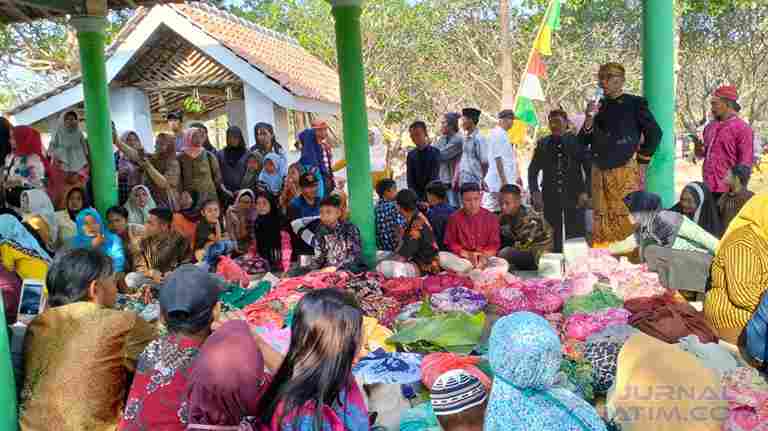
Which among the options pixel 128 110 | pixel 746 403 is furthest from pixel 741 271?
pixel 128 110

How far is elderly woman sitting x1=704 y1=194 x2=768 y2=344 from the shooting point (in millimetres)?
3332

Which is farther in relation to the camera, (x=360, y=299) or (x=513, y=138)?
(x=513, y=138)

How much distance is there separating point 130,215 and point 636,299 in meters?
5.10

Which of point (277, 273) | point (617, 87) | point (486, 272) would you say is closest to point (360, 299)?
point (486, 272)

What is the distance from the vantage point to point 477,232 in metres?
5.96

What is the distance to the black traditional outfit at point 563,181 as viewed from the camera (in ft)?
22.3

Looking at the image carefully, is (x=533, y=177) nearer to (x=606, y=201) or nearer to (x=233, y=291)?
(x=606, y=201)

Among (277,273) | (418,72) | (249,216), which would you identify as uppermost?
(418,72)

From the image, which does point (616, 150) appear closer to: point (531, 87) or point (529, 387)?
point (529, 387)

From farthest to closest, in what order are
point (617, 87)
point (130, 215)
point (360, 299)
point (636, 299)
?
point (130, 215) → point (617, 87) → point (360, 299) → point (636, 299)

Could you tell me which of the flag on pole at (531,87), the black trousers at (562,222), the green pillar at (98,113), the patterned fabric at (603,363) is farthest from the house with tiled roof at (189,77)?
the patterned fabric at (603,363)

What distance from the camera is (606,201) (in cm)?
557

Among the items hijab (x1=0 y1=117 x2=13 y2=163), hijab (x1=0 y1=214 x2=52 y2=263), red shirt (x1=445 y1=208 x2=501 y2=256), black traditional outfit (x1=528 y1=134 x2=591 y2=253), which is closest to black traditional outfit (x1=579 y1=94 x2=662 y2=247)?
red shirt (x1=445 y1=208 x2=501 y2=256)

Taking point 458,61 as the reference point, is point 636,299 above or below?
below
